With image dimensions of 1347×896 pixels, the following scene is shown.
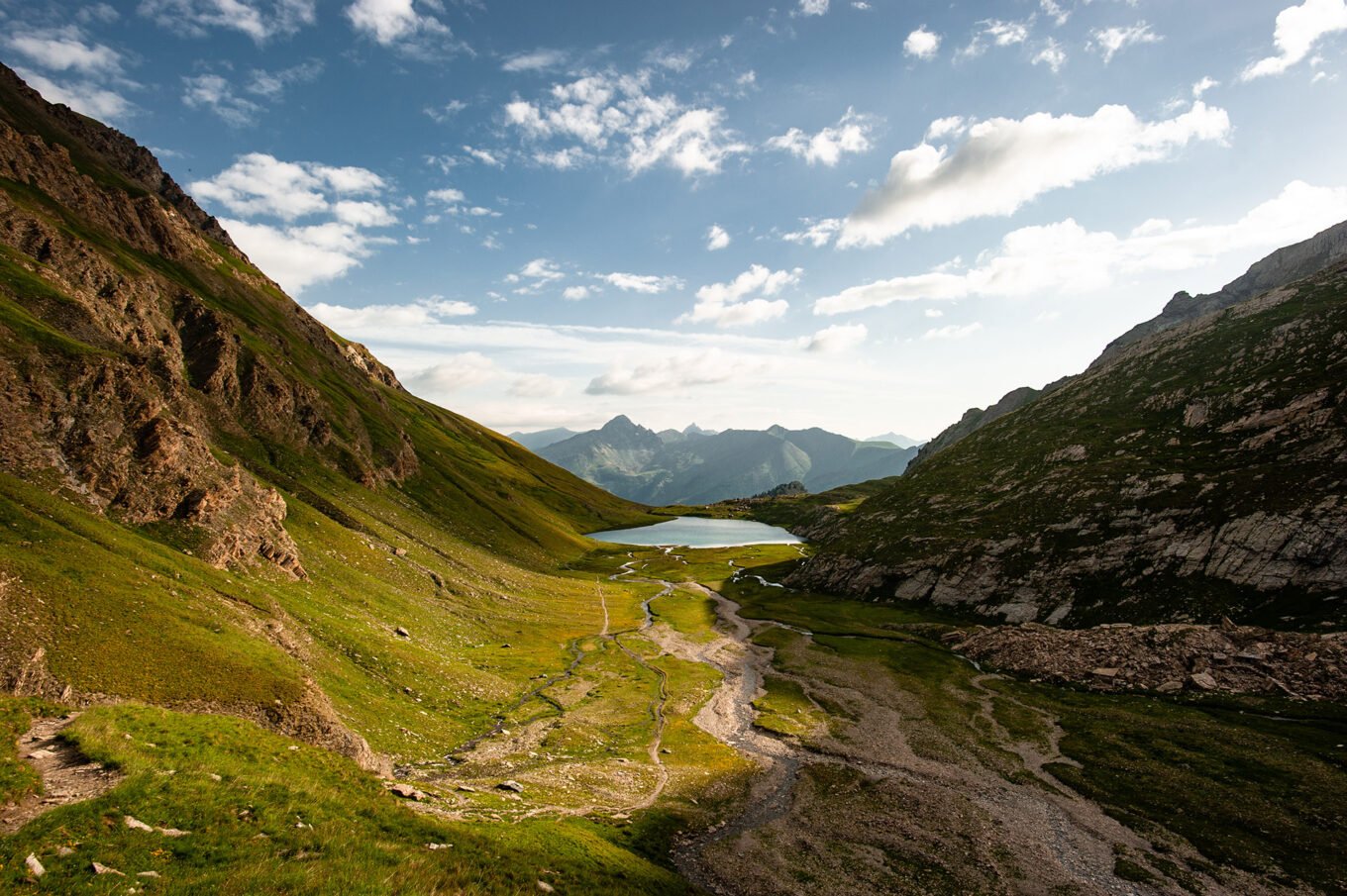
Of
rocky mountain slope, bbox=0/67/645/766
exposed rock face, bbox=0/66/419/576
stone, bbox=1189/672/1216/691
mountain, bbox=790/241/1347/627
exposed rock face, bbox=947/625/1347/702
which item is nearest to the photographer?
rocky mountain slope, bbox=0/67/645/766

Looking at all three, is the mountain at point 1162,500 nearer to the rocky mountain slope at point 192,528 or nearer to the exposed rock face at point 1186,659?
the exposed rock face at point 1186,659

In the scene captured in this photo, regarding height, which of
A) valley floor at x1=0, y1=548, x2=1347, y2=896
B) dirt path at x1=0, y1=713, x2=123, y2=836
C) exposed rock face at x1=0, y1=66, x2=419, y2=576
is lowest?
valley floor at x1=0, y1=548, x2=1347, y2=896

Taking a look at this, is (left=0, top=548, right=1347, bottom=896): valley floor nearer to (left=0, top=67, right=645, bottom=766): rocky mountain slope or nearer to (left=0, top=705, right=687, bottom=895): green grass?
(left=0, top=705, right=687, bottom=895): green grass

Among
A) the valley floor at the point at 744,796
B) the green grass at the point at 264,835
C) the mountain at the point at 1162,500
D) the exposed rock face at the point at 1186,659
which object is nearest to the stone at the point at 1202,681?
the exposed rock face at the point at 1186,659

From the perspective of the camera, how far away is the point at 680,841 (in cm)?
3791

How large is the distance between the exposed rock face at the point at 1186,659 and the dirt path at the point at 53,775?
9030 cm

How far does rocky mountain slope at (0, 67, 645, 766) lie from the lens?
3591cm

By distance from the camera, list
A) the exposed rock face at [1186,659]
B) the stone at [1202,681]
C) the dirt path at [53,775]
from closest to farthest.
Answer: the dirt path at [53,775] < the exposed rock face at [1186,659] < the stone at [1202,681]

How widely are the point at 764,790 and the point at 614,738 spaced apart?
53.7 feet

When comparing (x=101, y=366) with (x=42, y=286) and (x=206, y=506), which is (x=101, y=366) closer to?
(x=206, y=506)

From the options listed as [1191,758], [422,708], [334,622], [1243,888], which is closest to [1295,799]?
[1191,758]

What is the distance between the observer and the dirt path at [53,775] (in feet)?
59.9

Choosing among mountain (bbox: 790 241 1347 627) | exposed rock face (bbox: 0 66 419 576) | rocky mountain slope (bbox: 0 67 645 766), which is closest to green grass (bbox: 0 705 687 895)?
rocky mountain slope (bbox: 0 67 645 766)

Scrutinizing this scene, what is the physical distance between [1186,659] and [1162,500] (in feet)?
152
